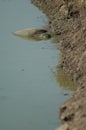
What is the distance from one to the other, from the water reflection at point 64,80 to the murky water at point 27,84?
5.2 inches

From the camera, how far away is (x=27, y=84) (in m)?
11.6

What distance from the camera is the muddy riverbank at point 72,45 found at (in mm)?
8242

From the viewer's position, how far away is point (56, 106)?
33.8 feet

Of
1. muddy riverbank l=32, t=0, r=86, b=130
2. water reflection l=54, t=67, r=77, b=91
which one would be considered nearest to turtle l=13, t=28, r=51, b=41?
muddy riverbank l=32, t=0, r=86, b=130

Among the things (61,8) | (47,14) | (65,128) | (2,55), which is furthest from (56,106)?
(47,14)

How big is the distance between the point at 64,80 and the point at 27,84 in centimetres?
96

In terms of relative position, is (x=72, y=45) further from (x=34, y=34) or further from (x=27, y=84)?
(x=34, y=34)

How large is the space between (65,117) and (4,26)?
32.4 feet

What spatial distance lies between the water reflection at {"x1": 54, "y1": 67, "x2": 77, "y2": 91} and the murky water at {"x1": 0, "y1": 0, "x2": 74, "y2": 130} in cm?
13

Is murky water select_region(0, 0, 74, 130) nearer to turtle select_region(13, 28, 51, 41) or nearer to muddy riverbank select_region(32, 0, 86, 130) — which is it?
turtle select_region(13, 28, 51, 41)

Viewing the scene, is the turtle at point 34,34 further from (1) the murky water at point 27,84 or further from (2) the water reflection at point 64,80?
(2) the water reflection at point 64,80

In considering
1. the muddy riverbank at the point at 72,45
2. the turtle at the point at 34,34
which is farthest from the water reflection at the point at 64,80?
the turtle at the point at 34,34

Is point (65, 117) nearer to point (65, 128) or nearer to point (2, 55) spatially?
point (65, 128)

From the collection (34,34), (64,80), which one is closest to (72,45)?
(64,80)
